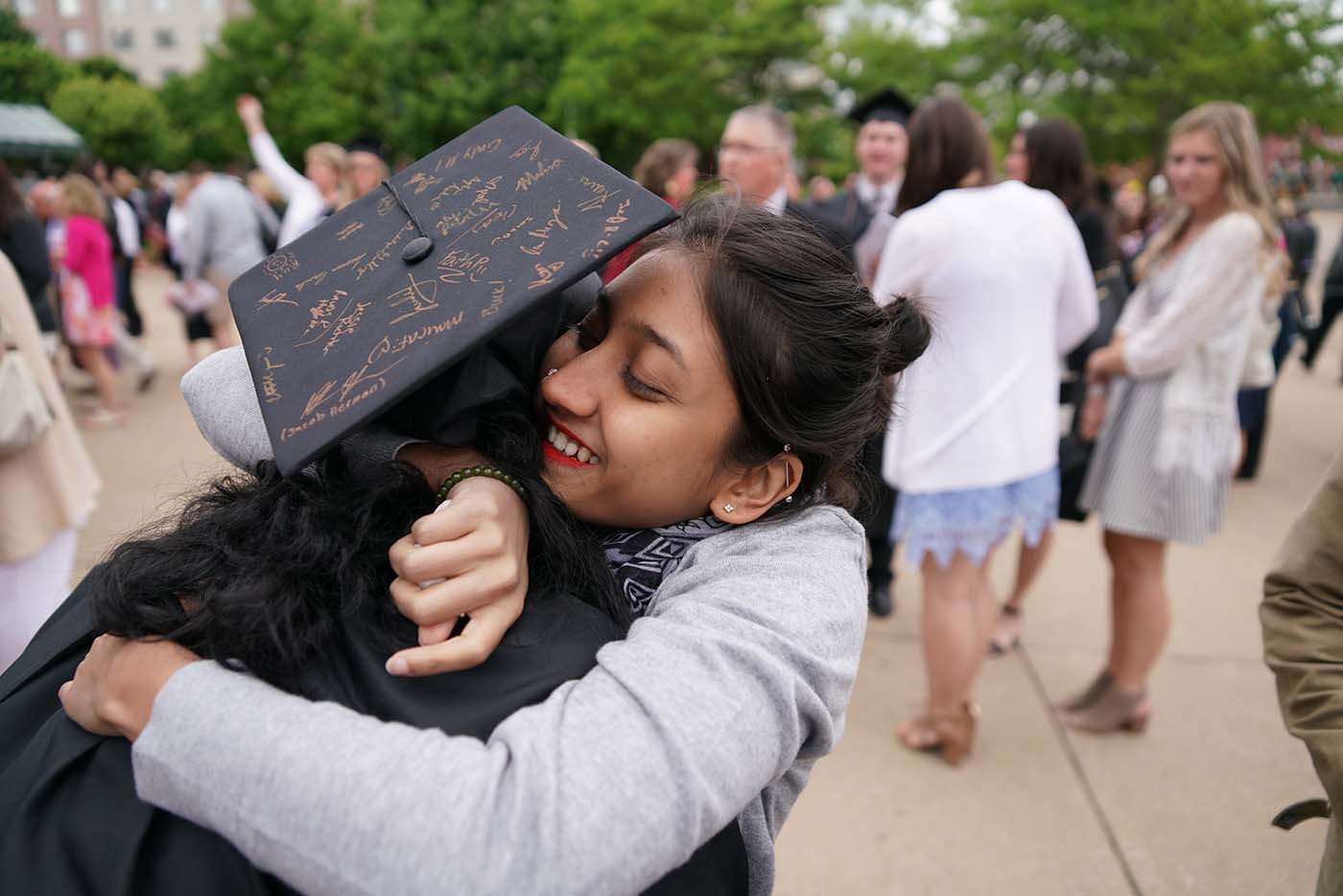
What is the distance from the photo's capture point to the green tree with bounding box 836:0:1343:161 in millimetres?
16734

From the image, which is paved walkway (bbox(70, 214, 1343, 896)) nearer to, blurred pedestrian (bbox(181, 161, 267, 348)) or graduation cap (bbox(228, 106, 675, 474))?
graduation cap (bbox(228, 106, 675, 474))

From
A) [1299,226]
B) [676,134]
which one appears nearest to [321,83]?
[676,134]

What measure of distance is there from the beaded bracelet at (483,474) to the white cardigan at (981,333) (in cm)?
189

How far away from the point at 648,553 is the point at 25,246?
4.29 m

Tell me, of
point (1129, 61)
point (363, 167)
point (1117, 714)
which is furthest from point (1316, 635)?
point (1129, 61)

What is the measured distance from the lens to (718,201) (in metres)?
1.26

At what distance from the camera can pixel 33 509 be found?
96.3 inches

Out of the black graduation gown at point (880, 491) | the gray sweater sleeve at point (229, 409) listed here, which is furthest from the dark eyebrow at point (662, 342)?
the black graduation gown at point (880, 491)

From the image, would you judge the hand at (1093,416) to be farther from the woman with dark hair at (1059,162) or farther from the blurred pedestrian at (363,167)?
the blurred pedestrian at (363,167)

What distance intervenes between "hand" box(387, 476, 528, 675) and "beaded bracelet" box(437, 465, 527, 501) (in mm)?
76

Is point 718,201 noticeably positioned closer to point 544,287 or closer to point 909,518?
point 544,287

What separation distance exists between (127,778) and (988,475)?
8.19ft

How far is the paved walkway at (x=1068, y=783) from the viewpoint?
2.62 m

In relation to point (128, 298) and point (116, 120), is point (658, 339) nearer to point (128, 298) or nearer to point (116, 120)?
point (128, 298)
